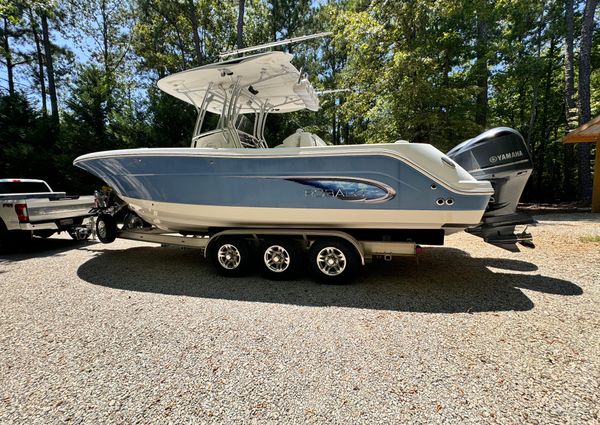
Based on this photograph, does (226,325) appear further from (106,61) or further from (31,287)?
(106,61)

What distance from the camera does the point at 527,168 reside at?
4441 mm

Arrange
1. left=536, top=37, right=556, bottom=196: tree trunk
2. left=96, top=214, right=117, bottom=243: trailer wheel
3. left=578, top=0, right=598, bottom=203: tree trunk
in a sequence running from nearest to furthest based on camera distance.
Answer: left=96, top=214, right=117, bottom=243: trailer wheel < left=578, top=0, right=598, bottom=203: tree trunk < left=536, top=37, right=556, bottom=196: tree trunk

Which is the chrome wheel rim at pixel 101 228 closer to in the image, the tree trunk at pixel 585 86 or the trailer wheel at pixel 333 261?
the trailer wheel at pixel 333 261

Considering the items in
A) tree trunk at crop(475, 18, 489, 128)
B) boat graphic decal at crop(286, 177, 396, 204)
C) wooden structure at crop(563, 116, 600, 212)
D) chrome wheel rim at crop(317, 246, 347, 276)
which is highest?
tree trunk at crop(475, 18, 489, 128)

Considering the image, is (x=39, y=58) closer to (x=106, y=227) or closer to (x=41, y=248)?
(x=41, y=248)

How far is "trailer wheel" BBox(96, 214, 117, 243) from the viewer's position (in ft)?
18.1

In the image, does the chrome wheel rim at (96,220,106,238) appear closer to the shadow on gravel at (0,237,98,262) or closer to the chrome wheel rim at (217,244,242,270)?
the shadow on gravel at (0,237,98,262)

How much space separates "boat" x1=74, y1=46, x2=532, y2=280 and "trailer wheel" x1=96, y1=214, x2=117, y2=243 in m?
0.87

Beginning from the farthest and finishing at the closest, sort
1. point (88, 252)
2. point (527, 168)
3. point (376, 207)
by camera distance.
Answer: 1. point (88, 252)
2. point (527, 168)
3. point (376, 207)

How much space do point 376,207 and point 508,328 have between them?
6.08 ft

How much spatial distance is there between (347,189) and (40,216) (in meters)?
6.18

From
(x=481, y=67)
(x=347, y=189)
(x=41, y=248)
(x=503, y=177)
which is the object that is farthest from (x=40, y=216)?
(x=481, y=67)

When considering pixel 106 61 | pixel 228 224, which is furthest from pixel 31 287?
pixel 106 61

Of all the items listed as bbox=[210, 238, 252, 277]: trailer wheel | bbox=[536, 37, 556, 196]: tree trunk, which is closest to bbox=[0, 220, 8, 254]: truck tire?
bbox=[210, 238, 252, 277]: trailer wheel
